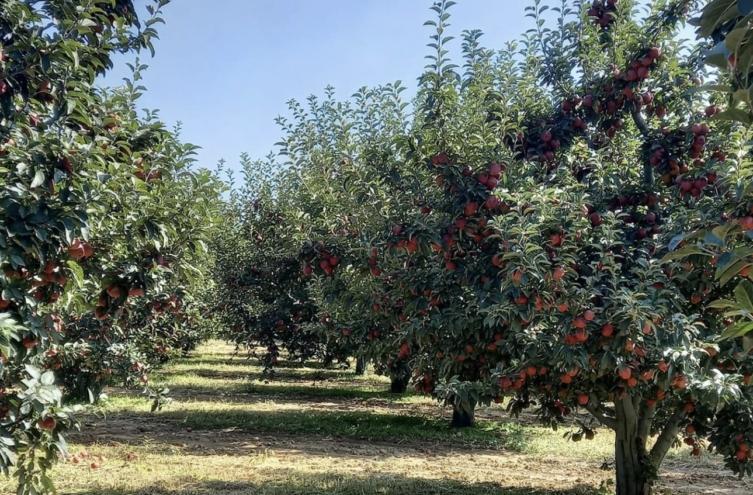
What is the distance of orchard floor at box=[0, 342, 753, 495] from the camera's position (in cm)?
675

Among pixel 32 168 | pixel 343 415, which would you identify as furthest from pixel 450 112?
pixel 343 415

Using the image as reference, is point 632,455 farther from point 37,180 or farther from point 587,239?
point 37,180

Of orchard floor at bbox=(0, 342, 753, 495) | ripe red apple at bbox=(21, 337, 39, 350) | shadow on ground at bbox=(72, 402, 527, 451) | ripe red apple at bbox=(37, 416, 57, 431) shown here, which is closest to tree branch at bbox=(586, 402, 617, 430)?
orchard floor at bbox=(0, 342, 753, 495)

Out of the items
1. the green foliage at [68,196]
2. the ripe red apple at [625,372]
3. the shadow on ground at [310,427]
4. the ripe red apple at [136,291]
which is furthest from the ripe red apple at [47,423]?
the shadow on ground at [310,427]

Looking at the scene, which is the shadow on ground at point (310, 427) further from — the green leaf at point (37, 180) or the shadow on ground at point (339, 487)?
the green leaf at point (37, 180)

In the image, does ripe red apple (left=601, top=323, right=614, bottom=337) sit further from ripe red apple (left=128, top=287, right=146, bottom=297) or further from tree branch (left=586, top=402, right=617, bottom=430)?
ripe red apple (left=128, top=287, right=146, bottom=297)

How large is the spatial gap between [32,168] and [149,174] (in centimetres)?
93

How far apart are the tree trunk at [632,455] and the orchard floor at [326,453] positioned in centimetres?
85

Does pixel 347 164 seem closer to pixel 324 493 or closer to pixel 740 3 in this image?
→ pixel 324 493

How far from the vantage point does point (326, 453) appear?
868 cm

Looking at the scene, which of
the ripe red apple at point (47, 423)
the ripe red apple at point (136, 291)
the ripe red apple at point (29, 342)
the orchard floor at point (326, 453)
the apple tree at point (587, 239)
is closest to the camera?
the ripe red apple at point (29, 342)

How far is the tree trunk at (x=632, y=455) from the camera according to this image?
19.8 ft

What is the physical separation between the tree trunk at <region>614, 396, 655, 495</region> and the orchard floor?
0.85m

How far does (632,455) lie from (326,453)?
13.9 feet
